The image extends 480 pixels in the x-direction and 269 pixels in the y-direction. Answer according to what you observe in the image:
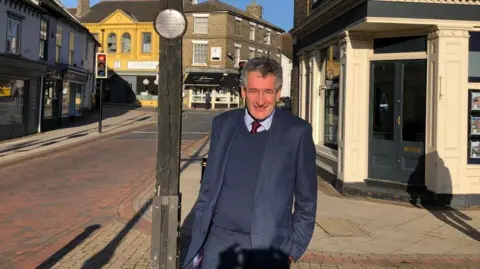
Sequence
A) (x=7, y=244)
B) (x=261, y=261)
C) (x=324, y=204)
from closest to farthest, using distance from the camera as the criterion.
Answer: (x=261, y=261) < (x=7, y=244) < (x=324, y=204)

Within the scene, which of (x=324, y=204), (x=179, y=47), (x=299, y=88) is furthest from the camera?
(x=299, y=88)

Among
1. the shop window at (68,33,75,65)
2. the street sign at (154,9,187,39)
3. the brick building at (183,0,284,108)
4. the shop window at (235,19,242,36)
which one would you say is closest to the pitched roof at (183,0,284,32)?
the brick building at (183,0,284,108)

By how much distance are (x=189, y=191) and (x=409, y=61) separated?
4754mm

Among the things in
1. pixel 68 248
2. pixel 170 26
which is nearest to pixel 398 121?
pixel 68 248

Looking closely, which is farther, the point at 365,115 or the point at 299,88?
the point at 299,88

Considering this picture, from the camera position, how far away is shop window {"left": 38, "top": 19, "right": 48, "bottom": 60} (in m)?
19.9

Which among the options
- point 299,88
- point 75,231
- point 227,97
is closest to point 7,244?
point 75,231

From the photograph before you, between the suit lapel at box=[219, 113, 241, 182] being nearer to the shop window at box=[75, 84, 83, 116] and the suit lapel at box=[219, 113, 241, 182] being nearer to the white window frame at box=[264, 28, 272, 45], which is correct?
the shop window at box=[75, 84, 83, 116]

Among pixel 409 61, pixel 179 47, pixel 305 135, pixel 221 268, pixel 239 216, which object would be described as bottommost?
pixel 221 268

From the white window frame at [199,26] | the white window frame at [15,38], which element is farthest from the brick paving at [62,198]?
the white window frame at [199,26]

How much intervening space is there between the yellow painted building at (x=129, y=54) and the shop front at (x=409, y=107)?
35.6 meters

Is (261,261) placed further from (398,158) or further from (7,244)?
(398,158)

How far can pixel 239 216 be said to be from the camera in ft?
8.23

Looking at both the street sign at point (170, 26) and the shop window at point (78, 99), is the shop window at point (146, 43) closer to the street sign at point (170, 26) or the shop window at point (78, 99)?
the shop window at point (78, 99)
